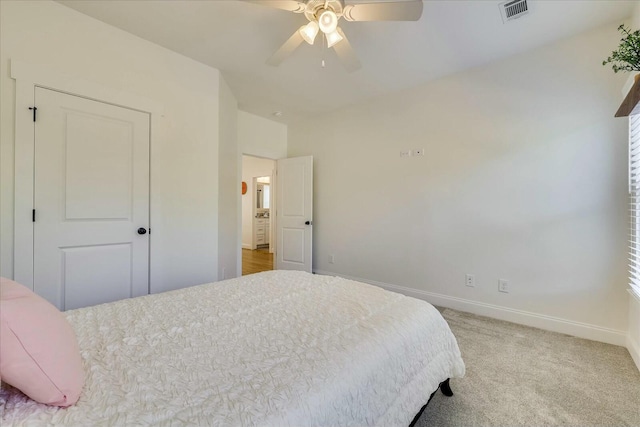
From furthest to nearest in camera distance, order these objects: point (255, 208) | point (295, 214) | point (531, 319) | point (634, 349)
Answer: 1. point (255, 208)
2. point (295, 214)
3. point (531, 319)
4. point (634, 349)

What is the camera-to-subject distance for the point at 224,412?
687mm

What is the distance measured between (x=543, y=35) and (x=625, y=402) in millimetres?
2821

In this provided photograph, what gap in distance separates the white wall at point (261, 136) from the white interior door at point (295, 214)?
271 millimetres

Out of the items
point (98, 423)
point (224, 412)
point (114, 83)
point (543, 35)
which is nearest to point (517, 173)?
point (543, 35)

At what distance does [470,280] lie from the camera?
2.97 metres

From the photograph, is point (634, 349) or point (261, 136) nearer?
point (634, 349)

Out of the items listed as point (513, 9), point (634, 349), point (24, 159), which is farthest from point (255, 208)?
point (634, 349)

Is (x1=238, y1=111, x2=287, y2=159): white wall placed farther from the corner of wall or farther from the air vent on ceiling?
the corner of wall

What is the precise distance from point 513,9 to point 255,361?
2930 mm

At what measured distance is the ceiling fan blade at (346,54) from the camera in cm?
197

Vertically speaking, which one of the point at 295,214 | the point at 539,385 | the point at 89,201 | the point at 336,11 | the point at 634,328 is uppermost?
the point at 336,11

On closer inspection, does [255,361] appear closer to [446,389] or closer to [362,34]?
[446,389]

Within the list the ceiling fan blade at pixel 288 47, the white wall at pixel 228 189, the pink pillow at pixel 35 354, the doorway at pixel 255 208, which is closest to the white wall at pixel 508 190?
the white wall at pixel 228 189

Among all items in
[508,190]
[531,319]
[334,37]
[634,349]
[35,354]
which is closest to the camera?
[35,354]
